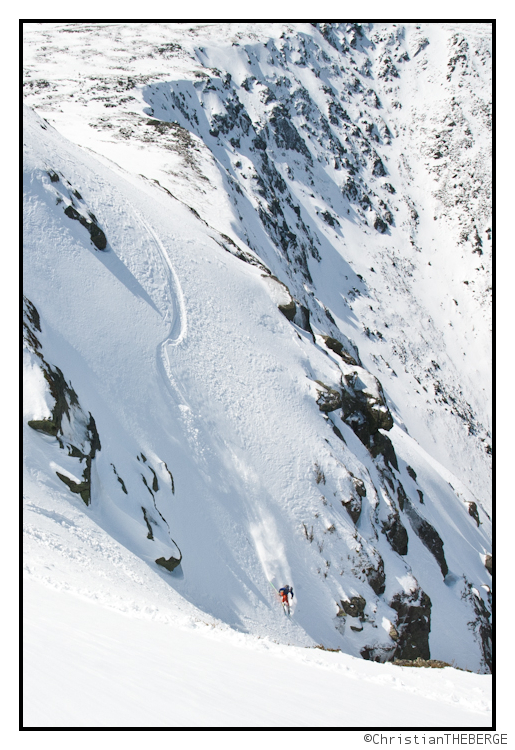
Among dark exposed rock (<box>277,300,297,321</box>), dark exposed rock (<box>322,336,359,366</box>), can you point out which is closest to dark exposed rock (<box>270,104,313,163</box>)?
dark exposed rock (<box>322,336,359,366</box>)

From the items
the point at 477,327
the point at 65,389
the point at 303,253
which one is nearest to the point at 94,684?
the point at 65,389

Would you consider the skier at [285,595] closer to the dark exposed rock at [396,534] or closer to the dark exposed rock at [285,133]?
the dark exposed rock at [396,534]

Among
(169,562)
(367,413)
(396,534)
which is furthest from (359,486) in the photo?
(169,562)

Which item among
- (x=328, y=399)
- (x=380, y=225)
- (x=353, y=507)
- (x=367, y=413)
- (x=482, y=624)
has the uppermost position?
(x=380, y=225)

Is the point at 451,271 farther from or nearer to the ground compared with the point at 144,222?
farther from the ground

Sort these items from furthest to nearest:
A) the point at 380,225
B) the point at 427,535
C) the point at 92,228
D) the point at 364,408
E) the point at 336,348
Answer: the point at 380,225
the point at 336,348
the point at 364,408
the point at 427,535
the point at 92,228

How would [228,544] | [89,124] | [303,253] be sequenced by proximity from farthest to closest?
[303,253] → [89,124] → [228,544]

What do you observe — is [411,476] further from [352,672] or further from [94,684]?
[94,684]

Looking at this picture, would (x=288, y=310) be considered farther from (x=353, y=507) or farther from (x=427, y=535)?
(x=427, y=535)
